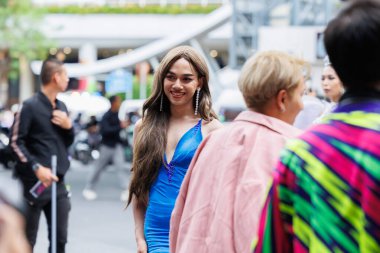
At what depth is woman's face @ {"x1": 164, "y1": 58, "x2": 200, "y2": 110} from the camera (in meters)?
4.47

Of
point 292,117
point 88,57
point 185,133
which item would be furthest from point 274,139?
point 88,57

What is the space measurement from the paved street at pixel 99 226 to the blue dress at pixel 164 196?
3.37 m

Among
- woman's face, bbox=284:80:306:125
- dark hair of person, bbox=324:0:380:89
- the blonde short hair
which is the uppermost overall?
dark hair of person, bbox=324:0:380:89

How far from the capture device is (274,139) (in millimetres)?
3006

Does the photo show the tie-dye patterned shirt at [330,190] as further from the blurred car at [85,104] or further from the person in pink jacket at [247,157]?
the blurred car at [85,104]

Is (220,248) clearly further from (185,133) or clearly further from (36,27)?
(36,27)

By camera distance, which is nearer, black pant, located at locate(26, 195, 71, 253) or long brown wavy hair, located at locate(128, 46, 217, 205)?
long brown wavy hair, located at locate(128, 46, 217, 205)

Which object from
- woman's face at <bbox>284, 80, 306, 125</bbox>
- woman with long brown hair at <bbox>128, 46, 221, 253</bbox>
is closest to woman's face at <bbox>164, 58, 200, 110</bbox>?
woman with long brown hair at <bbox>128, 46, 221, 253</bbox>

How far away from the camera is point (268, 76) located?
9.65ft

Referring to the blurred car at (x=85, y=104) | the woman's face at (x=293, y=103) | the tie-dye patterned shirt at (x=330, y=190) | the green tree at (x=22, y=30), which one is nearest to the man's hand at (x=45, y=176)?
the woman's face at (x=293, y=103)

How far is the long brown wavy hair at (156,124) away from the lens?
4.34 m

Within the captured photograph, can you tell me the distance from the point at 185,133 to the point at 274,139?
148 centimetres

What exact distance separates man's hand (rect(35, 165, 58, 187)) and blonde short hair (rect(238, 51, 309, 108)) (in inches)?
135

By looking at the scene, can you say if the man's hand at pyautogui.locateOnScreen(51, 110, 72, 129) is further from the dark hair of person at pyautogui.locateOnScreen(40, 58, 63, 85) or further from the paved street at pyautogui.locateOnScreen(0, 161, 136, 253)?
the paved street at pyautogui.locateOnScreen(0, 161, 136, 253)
